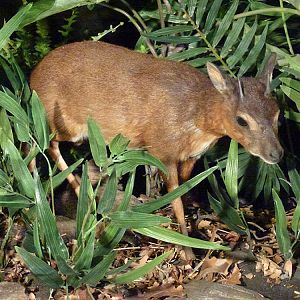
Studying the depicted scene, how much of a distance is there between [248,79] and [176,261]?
123 centimetres

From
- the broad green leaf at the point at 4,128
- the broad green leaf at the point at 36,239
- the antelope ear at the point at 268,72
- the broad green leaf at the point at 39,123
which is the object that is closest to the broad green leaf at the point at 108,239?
the broad green leaf at the point at 36,239

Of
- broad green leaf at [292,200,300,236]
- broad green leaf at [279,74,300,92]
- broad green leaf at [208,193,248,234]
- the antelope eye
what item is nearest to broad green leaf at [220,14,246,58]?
broad green leaf at [279,74,300,92]

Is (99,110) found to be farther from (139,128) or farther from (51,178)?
(51,178)

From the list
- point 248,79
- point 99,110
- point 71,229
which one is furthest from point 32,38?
point 248,79

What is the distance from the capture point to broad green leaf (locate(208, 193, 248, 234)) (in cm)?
510

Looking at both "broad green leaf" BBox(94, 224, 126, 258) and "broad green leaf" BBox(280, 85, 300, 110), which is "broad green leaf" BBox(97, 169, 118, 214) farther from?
"broad green leaf" BBox(280, 85, 300, 110)

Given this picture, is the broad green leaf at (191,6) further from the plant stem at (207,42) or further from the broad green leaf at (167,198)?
the broad green leaf at (167,198)

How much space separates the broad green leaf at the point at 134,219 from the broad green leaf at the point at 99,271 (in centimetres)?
17

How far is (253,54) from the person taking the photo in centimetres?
559

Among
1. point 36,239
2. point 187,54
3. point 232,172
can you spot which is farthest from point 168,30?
point 36,239

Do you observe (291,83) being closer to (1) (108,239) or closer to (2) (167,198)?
(2) (167,198)

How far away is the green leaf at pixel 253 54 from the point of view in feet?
18.2

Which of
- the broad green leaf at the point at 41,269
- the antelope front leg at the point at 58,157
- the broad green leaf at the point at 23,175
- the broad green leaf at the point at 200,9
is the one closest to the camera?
the broad green leaf at the point at 41,269

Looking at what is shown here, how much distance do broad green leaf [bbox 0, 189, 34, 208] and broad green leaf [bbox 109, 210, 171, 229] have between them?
19.8 inches
